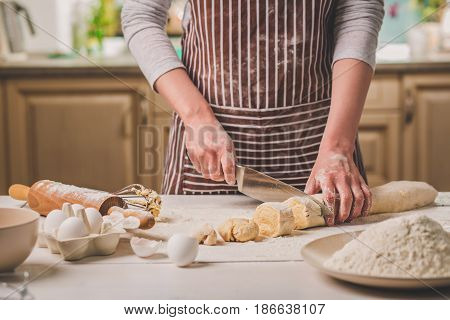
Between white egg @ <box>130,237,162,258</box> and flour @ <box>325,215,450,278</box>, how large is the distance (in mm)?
129

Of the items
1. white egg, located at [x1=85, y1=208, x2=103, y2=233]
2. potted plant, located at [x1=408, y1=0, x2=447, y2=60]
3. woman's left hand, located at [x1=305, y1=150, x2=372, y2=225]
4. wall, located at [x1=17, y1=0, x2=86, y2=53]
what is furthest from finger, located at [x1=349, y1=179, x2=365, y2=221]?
wall, located at [x1=17, y1=0, x2=86, y2=53]

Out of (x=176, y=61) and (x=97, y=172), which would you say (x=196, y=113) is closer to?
(x=176, y=61)

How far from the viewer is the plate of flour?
1.30 ft

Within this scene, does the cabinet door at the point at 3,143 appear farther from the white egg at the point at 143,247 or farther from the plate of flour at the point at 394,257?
the plate of flour at the point at 394,257

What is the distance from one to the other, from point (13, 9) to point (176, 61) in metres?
1.01

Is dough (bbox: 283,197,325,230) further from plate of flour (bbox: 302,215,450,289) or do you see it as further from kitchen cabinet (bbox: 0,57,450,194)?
kitchen cabinet (bbox: 0,57,450,194)

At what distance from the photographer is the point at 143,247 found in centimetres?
49

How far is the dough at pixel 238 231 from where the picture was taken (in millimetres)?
519

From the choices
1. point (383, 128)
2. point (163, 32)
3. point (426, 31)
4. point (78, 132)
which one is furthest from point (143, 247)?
point (426, 31)

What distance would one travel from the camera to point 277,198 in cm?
63

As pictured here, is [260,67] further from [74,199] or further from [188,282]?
[188,282]

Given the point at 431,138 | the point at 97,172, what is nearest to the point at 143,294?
the point at 97,172

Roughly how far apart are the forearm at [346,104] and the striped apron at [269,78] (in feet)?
0.19

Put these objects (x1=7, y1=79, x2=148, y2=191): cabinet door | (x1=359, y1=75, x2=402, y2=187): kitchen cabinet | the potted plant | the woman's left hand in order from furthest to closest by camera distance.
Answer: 1. the potted plant
2. (x1=359, y1=75, x2=402, y2=187): kitchen cabinet
3. (x1=7, y1=79, x2=148, y2=191): cabinet door
4. the woman's left hand
